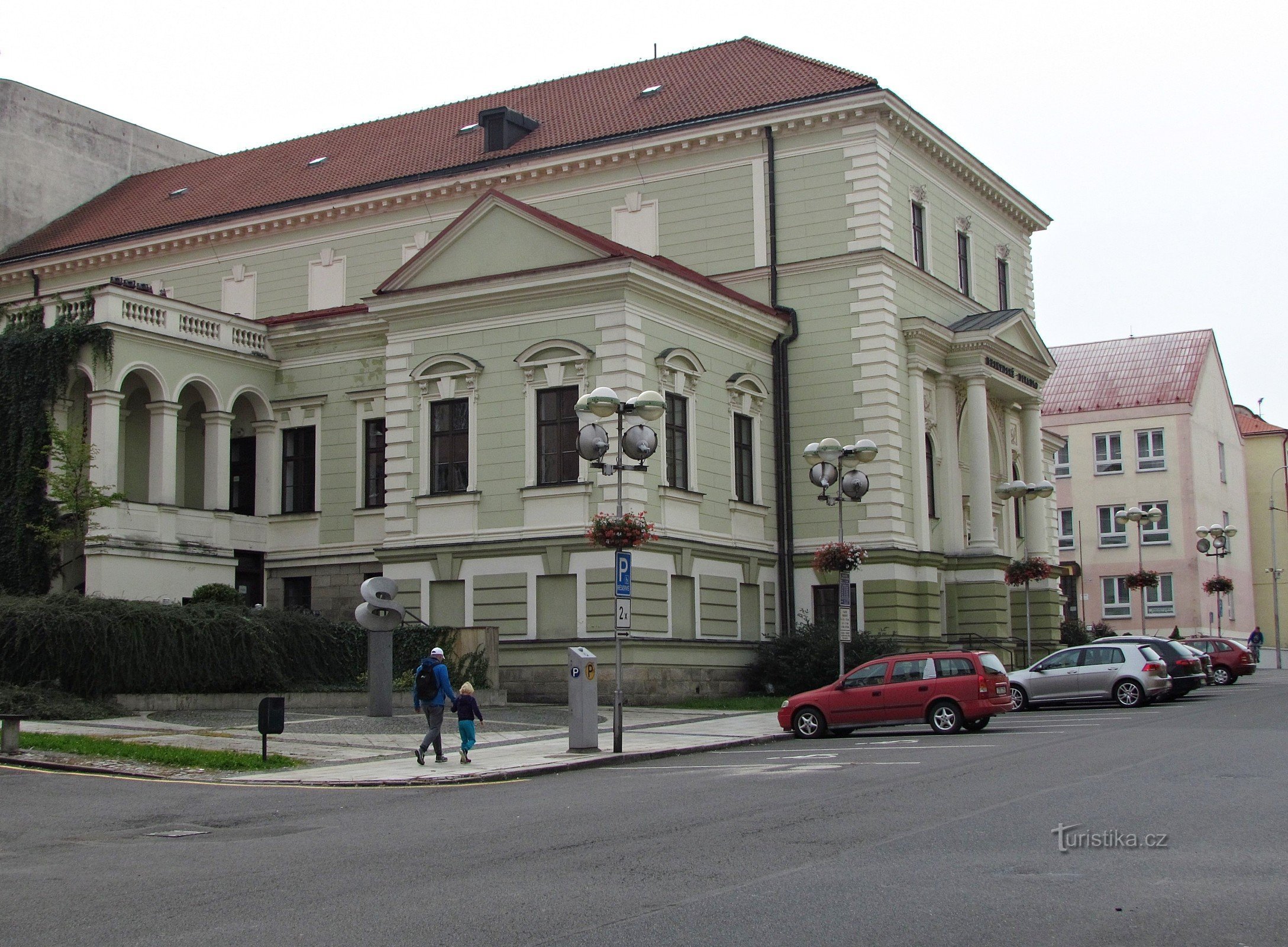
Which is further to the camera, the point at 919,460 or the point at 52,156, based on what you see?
the point at 52,156

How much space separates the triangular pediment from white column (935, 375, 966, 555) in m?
12.6

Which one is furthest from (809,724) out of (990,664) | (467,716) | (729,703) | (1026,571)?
(1026,571)

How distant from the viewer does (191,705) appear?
2883cm

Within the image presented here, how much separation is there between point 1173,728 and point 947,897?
1665 centimetres

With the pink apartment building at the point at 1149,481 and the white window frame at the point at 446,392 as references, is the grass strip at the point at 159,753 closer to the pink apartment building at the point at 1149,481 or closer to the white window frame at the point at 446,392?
the white window frame at the point at 446,392

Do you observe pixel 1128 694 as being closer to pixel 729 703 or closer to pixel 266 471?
pixel 729 703

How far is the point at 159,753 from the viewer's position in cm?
2067

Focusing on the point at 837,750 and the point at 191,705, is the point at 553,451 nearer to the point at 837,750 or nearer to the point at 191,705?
the point at 191,705

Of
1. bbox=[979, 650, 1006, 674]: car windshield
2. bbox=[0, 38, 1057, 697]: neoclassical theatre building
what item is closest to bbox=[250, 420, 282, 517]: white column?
bbox=[0, 38, 1057, 697]: neoclassical theatre building

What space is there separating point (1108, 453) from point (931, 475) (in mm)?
36112

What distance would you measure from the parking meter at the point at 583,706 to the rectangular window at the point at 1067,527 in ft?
185

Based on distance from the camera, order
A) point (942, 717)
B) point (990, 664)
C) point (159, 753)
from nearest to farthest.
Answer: point (159, 753), point (942, 717), point (990, 664)

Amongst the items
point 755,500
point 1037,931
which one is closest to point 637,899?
point 1037,931

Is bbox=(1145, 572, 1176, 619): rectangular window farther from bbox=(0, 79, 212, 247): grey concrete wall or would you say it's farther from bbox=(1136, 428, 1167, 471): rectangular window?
bbox=(0, 79, 212, 247): grey concrete wall
